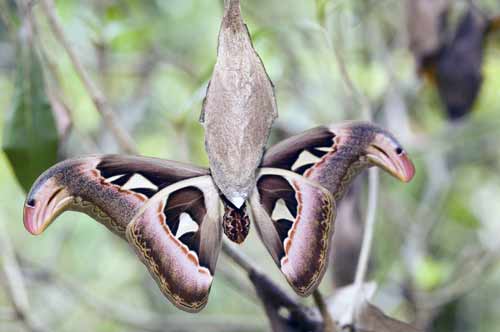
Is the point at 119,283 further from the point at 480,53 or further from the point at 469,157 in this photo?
the point at 480,53

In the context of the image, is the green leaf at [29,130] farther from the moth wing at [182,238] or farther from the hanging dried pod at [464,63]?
the hanging dried pod at [464,63]

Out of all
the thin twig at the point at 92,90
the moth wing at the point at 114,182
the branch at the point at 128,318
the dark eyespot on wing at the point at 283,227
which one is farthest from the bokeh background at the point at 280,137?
the dark eyespot on wing at the point at 283,227

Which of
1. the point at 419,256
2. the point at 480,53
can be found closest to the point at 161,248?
the point at 480,53

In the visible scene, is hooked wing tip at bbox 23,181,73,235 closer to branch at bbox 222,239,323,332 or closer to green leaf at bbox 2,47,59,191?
branch at bbox 222,239,323,332

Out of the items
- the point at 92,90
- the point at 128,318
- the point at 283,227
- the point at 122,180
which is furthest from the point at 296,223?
the point at 128,318

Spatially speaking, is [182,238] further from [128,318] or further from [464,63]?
[128,318]

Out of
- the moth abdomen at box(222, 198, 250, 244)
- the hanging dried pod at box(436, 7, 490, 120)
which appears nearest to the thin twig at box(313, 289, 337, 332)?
the moth abdomen at box(222, 198, 250, 244)
